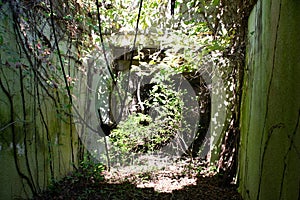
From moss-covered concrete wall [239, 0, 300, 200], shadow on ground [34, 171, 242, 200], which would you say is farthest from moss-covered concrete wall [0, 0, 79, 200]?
moss-covered concrete wall [239, 0, 300, 200]

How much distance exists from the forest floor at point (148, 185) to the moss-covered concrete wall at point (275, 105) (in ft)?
2.19

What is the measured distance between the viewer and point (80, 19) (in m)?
3.07

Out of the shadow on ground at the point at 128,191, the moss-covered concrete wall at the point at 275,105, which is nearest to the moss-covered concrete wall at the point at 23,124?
the shadow on ground at the point at 128,191

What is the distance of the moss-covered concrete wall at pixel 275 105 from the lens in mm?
1146

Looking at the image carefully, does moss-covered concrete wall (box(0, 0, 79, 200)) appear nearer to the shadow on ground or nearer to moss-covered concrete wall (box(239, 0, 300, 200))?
the shadow on ground

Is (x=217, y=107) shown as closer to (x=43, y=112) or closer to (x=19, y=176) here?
(x=43, y=112)

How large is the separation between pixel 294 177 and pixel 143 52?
304cm

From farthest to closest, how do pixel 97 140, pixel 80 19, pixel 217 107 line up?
pixel 97 140 → pixel 217 107 → pixel 80 19

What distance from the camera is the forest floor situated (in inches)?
97.6

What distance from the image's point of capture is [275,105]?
1.39 metres

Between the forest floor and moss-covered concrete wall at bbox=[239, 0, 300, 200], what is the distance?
2.19ft

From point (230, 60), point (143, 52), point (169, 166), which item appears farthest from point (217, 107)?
point (143, 52)

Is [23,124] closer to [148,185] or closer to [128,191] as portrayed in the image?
[128,191]

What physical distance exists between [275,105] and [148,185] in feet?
6.10
